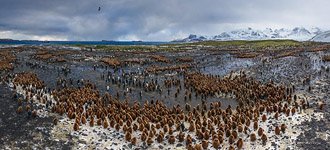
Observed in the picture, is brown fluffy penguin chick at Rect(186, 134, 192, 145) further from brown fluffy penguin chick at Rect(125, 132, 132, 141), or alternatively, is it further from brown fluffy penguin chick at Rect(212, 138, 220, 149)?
brown fluffy penguin chick at Rect(125, 132, 132, 141)

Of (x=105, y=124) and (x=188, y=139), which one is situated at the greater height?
(x=105, y=124)

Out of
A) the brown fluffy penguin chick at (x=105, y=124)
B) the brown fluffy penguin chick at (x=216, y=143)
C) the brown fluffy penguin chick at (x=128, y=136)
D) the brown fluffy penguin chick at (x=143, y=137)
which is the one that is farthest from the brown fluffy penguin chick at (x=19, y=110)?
the brown fluffy penguin chick at (x=216, y=143)

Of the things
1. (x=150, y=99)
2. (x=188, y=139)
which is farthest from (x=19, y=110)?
(x=188, y=139)

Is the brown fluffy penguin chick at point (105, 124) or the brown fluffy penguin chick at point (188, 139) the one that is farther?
the brown fluffy penguin chick at point (105, 124)

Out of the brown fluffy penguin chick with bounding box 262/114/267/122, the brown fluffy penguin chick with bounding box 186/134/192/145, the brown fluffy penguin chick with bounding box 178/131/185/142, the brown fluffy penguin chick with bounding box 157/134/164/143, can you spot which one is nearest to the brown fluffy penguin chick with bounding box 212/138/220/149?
the brown fluffy penguin chick with bounding box 186/134/192/145

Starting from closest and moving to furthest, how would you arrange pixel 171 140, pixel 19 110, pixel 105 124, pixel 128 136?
pixel 171 140
pixel 128 136
pixel 105 124
pixel 19 110

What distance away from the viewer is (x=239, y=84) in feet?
131

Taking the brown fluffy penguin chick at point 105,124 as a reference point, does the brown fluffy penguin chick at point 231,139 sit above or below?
below

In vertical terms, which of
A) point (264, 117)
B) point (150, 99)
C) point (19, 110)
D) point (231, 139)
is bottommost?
point (231, 139)

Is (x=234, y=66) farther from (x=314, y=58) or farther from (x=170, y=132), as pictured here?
(x=170, y=132)

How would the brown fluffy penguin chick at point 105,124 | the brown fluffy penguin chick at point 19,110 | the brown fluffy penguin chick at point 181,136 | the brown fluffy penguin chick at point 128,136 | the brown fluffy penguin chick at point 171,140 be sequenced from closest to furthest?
the brown fluffy penguin chick at point 171,140 → the brown fluffy penguin chick at point 181,136 → the brown fluffy penguin chick at point 128,136 → the brown fluffy penguin chick at point 105,124 → the brown fluffy penguin chick at point 19,110

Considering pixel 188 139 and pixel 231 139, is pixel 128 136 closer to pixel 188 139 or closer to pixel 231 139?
pixel 188 139

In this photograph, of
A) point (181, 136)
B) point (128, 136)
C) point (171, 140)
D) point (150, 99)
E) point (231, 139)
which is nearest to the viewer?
point (231, 139)

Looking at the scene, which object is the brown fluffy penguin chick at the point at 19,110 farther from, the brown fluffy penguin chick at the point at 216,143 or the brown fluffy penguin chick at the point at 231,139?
the brown fluffy penguin chick at the point at 231,139
